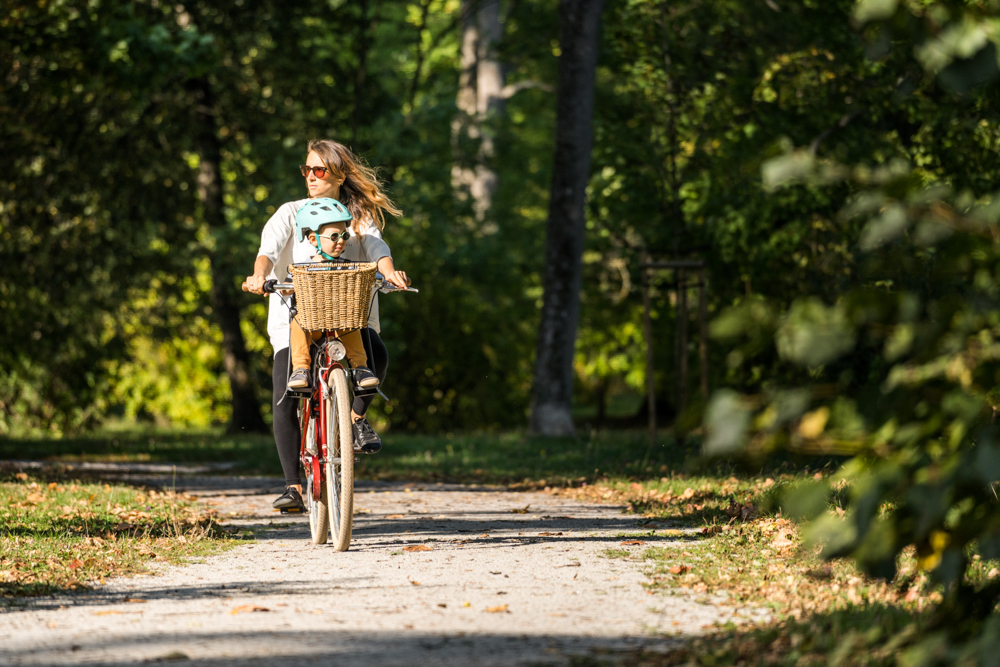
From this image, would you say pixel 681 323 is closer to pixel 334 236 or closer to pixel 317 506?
pixel 334 236

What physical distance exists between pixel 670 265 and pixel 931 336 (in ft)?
28.3

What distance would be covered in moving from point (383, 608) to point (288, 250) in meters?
2.70

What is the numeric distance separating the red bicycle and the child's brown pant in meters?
0.05

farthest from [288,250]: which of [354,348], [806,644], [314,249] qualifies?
[806,644]

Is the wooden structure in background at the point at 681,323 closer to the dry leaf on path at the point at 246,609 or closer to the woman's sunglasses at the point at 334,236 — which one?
the woman's sunglasses at the point at 334,236

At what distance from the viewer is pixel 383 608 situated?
4.30 meters

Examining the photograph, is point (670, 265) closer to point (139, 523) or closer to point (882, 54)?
point (139, 523)

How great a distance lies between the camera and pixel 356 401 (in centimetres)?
614

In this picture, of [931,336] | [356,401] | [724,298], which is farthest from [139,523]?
[724,298]

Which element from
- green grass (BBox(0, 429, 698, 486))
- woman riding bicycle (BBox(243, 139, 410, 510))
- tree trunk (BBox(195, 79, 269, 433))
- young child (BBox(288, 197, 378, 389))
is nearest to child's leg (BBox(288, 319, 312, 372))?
young child (BBox(288, 197, 378, 389))

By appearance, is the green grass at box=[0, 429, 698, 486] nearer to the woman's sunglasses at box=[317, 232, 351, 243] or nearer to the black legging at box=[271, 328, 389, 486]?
the black legging at box=[271, 328, 389, 486]

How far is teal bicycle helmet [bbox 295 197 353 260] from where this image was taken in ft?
19.4

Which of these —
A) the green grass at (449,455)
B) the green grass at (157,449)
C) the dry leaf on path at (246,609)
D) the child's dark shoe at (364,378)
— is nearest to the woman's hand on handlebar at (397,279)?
the child's dark shoe at (364,378)

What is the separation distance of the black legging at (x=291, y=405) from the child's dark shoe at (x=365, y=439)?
0.12m
